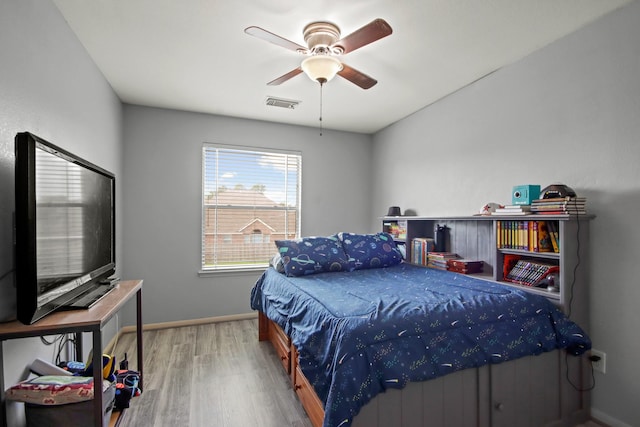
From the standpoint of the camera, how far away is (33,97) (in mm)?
1613

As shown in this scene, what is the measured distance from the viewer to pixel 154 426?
186cm

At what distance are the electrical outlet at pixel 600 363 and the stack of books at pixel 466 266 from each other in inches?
36.4

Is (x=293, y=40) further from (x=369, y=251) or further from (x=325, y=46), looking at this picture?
(x=369, y=251)

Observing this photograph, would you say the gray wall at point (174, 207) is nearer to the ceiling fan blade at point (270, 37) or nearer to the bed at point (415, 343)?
the bed at point (415, 343)

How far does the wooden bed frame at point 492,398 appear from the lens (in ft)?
4.82

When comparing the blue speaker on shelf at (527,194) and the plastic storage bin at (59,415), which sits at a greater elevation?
the blue speaker on shelf at (527,194)

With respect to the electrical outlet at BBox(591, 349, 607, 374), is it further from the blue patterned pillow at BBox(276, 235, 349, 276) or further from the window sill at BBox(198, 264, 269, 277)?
the window sill at BBox(198, 264, 269, 277)

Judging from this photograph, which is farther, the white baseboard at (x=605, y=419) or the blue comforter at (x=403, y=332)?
the white baseboard at (x=605, y=419)

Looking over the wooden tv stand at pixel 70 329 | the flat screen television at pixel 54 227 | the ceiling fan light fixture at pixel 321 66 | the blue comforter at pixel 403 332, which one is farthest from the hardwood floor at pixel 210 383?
the ceiling fan light fixture at pixel 321 66

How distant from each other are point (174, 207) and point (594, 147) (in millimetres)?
3859

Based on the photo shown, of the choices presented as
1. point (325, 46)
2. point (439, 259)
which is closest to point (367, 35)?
point (325, 46)

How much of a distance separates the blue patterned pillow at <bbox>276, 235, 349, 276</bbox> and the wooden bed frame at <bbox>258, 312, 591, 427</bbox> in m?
0.85

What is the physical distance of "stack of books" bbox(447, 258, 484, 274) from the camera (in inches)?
106

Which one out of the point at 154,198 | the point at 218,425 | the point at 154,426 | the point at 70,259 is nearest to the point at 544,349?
the point at 218,425
